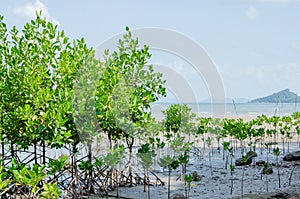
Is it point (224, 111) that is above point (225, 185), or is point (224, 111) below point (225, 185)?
above

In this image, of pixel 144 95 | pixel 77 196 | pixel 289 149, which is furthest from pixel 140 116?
pixel 289 149

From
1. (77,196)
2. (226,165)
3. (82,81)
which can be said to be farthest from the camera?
(226,165)

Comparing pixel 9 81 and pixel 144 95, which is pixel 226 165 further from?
pixel 9 81

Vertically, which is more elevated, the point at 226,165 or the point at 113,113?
the point at 113,113

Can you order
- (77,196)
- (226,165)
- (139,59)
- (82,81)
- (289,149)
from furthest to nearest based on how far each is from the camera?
(289,149) < (226,165) < (139,59) < (77,196) < (82,81)

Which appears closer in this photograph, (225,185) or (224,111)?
(225,185)

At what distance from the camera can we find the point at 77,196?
577cm

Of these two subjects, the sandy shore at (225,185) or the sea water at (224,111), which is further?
the sea water at (224,111)

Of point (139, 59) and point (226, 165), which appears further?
point (226, 165)

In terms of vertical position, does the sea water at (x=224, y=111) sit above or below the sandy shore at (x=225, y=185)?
above

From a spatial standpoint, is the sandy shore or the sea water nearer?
the sandy shore

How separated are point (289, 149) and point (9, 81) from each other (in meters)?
8.73

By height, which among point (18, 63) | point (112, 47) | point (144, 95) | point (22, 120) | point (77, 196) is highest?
point (112, 47)

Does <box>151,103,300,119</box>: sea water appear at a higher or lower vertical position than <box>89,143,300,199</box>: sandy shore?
higher
